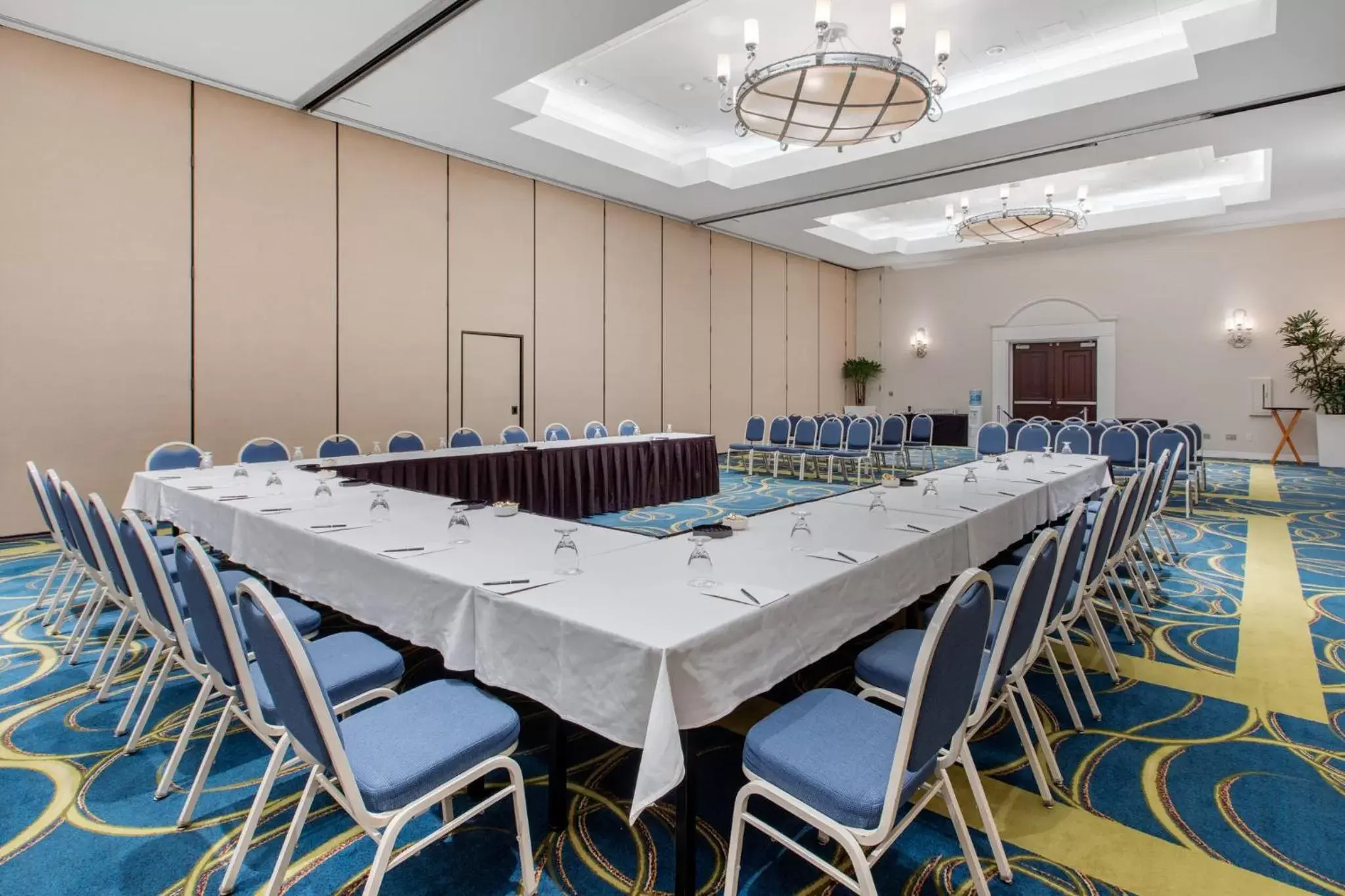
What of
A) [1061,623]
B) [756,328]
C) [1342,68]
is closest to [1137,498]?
[1061,623]

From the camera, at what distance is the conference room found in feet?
6.23

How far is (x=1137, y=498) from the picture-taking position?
3.66 metres

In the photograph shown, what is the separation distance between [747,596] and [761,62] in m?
6.56

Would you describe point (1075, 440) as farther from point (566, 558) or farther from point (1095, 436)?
point (566, 558)

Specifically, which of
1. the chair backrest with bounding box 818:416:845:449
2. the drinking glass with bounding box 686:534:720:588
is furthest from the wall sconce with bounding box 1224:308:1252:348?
the drinking glass with bounding box 686:534:720:588

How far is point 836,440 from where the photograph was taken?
10047 mm

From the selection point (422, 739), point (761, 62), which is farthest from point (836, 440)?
point (422, 739)

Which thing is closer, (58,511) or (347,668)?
(347,668)

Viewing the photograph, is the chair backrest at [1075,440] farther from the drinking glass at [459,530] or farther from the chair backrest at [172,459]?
the chair backrest at [172,459]

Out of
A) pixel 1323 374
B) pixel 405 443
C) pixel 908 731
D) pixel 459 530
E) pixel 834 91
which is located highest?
pixel 834 91

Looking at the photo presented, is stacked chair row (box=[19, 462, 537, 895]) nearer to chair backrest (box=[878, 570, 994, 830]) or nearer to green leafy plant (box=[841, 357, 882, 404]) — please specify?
chair backrest (box=[878, 570, 994, 830])

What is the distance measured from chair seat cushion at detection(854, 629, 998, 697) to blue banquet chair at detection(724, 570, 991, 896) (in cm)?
27

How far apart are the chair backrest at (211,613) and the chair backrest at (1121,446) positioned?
7.91 m

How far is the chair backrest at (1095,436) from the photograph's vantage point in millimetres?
7915
